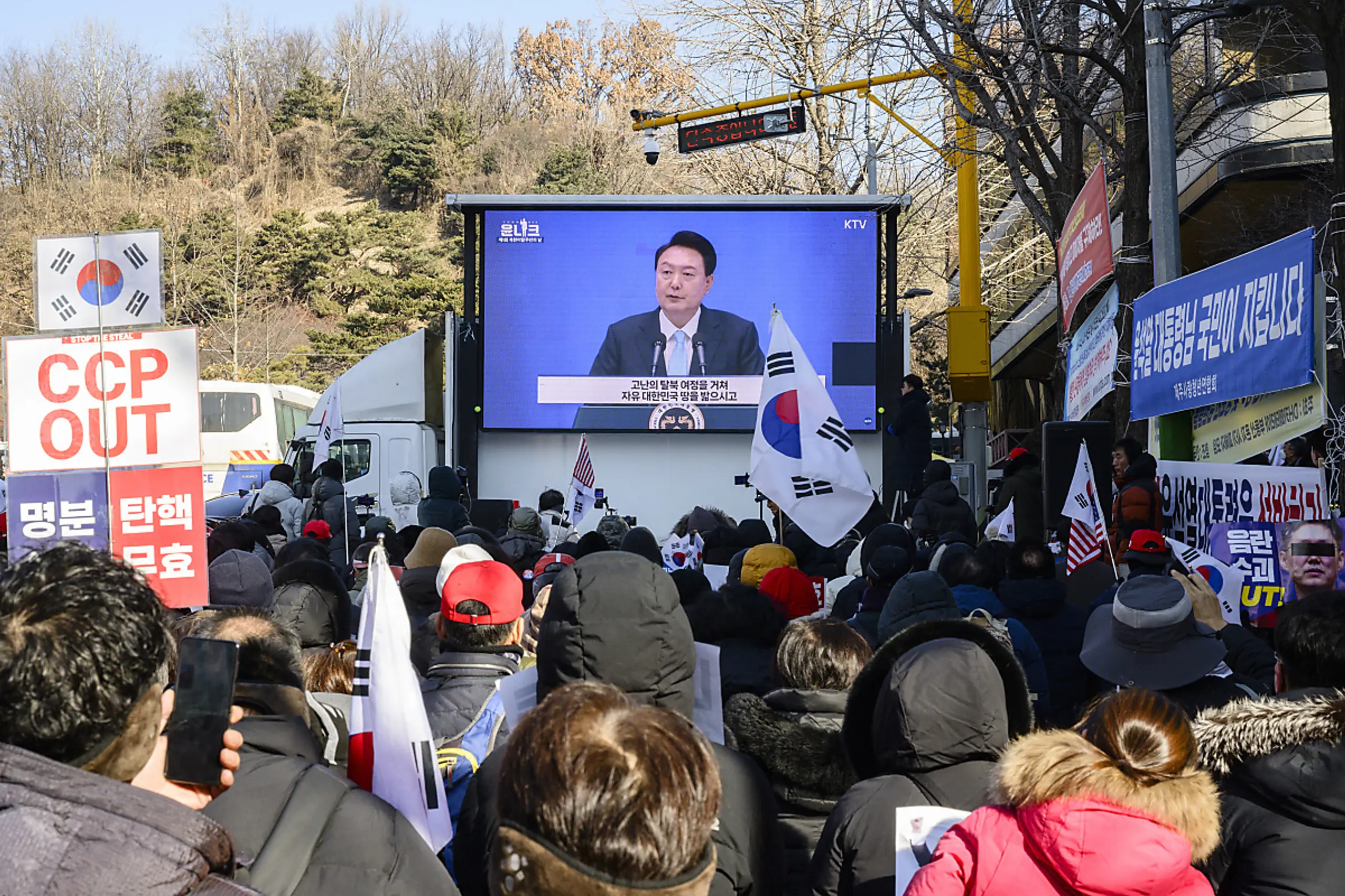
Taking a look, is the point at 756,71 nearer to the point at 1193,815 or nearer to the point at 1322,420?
the point at 1322,420

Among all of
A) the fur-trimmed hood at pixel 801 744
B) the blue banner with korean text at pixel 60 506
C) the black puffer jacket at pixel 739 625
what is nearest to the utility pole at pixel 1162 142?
the black puffer jacket at pixel 739 625

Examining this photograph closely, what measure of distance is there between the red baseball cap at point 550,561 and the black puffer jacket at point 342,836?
190 inches

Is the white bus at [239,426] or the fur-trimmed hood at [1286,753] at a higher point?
the white bus at [239,426]

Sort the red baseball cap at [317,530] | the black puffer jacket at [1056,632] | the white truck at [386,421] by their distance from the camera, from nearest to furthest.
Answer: the black puffer jacket at [1056,632] → the red baseball cap at [317,530] → the white truck at [386,421]

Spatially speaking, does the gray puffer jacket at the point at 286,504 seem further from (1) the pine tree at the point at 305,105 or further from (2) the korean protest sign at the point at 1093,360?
(1) the pine tree at the point at 305,105

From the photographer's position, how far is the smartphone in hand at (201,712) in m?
1.95

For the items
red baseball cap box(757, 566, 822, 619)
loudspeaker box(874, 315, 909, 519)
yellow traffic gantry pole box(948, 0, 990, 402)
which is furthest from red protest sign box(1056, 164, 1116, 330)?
yellow traffic gantry pole box(948, 0, 990, 402)

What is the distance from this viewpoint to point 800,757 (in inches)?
141

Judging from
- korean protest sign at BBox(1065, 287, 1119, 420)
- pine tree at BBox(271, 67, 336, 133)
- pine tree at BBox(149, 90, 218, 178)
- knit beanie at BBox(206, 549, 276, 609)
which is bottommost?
knit beanie at BBox(206, 549, 276, 609)

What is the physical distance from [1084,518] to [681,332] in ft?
30.8

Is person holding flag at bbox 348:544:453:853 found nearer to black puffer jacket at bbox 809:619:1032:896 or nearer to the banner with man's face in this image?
black puffer jacket at bbox 809:619:1032:896

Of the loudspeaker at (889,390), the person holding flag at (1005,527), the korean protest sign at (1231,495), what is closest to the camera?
the korean protest sign at (1231,495)

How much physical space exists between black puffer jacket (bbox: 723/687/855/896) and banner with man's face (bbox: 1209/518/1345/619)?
2625mm

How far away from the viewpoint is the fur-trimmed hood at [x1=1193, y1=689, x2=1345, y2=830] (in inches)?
107
